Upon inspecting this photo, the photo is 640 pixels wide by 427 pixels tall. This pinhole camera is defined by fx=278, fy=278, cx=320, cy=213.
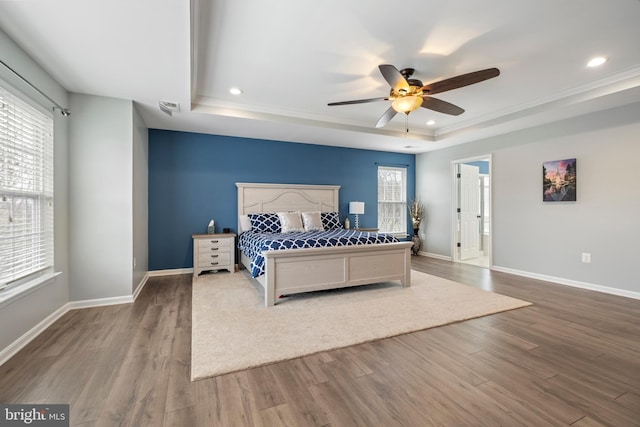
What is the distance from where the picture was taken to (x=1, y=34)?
207cm

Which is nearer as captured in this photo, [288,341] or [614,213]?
[288,341]

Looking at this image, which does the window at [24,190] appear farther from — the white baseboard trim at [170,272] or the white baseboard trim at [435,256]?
the white baseboard trim at [435,256]

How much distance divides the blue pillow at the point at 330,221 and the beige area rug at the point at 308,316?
1710 millimetres

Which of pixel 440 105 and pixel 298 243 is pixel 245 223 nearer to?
pixel 298 243

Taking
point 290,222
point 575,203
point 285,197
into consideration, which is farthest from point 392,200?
point 575,203

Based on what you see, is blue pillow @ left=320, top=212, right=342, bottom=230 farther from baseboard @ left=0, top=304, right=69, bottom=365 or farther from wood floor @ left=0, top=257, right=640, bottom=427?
baseboard @ left=0, top=304, right=69, bottom=365

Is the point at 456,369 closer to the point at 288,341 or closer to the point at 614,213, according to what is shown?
the point at 288,341

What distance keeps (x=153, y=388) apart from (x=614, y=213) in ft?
17.7

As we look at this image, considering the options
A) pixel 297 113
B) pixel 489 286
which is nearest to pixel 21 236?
pixel 297 113

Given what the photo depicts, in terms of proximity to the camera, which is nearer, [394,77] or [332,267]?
[394,77]

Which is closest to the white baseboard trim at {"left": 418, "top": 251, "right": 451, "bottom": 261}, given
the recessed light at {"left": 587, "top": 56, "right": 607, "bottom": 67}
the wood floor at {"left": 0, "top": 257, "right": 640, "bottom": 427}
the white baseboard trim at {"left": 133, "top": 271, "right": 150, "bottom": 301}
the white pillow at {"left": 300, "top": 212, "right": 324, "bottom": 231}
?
the white pillow at {"left": 300, "top": 212, "right": 324, "bottom": 231}

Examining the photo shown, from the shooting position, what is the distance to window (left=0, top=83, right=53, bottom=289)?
2160 millimetres

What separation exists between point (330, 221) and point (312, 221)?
1.81 feet

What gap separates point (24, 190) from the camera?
2.38 metres
